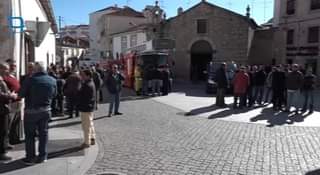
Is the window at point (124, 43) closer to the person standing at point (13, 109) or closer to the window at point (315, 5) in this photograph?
the window at point (315, 5)

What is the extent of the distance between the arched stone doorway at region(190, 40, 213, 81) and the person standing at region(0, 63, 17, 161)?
2707cm

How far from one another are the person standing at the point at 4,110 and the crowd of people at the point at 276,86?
9182 millimetres

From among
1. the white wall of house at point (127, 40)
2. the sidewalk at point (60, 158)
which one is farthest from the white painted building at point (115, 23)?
the sidewalk at point (60, 158)

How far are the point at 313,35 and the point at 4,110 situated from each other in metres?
27.4

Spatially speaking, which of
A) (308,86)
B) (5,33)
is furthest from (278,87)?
(5,33)

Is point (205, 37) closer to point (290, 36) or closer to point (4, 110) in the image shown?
point (290, 36)

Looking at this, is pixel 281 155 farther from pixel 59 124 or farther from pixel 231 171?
pixel 59 124

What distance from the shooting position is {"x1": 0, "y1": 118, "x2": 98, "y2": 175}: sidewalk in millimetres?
6090

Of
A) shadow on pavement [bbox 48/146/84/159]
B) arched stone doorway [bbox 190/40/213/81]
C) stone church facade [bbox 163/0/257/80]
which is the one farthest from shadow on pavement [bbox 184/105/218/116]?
arched stone doorway [bbox 190/40/213/81]

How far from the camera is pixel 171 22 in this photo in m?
34.2

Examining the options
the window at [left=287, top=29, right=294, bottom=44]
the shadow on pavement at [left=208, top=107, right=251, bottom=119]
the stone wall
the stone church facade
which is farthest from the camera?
the stone church facade

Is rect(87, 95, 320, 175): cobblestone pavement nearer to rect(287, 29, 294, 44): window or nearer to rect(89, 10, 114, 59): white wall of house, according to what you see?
rect(287, 29, 294, 44): window

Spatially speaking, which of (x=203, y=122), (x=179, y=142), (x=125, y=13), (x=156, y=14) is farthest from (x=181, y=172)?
(x=125, y=13)

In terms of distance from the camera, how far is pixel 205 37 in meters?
32.8
